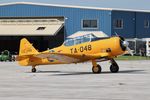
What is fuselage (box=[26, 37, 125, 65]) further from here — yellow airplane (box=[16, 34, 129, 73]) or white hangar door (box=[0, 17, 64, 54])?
white hangar door (box=[0, 17, 64, 54])

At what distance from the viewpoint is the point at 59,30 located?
72250 mm

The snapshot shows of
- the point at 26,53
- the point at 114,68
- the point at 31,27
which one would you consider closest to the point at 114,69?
the point at 114,68

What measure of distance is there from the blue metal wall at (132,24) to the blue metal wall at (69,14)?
4.37 ft

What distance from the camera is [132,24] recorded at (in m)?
75.3

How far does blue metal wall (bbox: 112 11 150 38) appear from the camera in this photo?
73.4 meters

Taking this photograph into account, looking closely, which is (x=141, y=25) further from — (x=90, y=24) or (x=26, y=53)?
(x=26, y=53)

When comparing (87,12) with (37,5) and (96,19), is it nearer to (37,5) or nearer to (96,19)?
(96,19)

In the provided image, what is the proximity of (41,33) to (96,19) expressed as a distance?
7785 millimetres

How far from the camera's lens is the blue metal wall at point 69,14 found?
236ft

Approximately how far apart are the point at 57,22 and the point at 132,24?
35.4 feet

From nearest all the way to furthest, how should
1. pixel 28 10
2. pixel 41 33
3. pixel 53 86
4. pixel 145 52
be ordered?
pixel 53 86
pixel 145 52
pixel 41 33
pixel 28 10

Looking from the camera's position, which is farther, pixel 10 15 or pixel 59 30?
pixel 10 15

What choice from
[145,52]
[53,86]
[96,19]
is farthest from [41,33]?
[53,86]

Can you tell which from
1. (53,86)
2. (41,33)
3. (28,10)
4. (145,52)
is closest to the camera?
(53,86)
